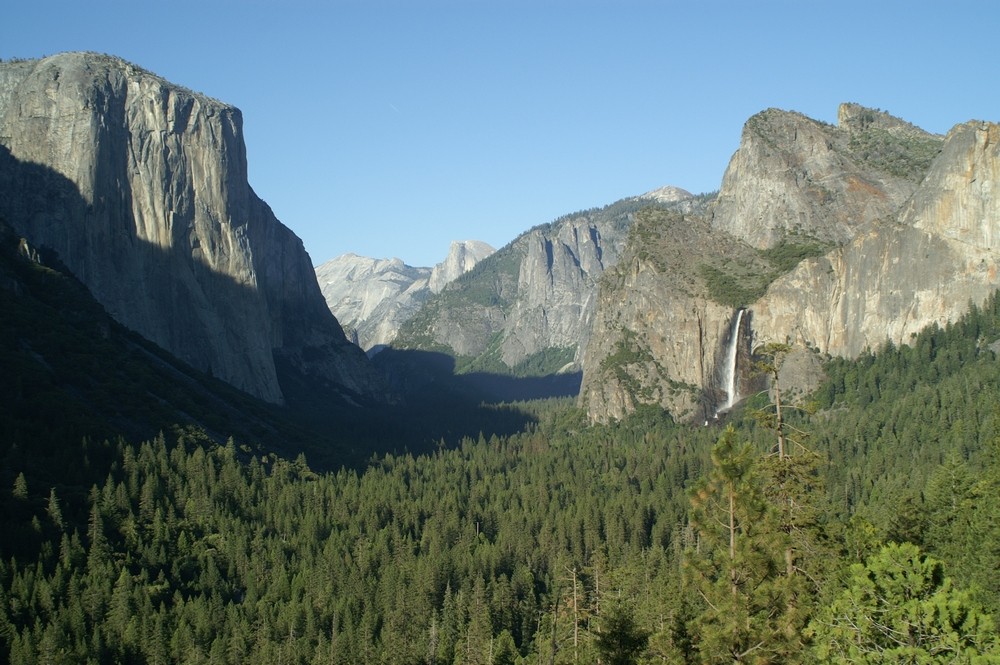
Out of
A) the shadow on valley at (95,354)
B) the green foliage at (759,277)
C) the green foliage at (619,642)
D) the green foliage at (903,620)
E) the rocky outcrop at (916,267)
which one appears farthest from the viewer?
the green foliage at (759,277)

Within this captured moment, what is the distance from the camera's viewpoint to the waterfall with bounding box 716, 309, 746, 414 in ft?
623

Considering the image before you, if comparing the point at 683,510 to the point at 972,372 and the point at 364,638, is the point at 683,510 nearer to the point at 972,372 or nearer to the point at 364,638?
the point at 972,372

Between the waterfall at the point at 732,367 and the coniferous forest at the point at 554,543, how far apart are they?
68.0ft

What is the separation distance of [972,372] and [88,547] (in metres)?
105

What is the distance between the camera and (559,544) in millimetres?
112562

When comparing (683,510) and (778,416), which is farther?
(683,510)

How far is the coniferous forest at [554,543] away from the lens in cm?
3697

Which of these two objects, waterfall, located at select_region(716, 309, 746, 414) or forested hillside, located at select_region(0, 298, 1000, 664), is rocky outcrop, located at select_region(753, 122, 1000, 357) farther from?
waterfall, located at select_region(716, 309, 746, 414)

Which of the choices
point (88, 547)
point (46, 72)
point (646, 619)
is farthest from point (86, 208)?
point (646, 619)

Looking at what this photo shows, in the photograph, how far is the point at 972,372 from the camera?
13338 cm

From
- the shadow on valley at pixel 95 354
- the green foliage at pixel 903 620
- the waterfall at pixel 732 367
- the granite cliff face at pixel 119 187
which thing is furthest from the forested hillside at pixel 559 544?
the granite cliff face at pixel 119 187

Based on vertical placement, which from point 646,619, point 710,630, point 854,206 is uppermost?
point 854,206

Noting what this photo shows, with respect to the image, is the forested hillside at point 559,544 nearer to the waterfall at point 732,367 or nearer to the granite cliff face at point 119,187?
the waterfall at point 732,367

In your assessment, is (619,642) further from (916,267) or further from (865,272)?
(865,272)
